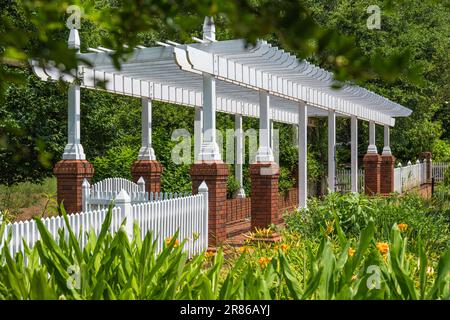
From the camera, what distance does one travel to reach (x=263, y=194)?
13.2 m

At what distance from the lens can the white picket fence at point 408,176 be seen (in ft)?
85.5

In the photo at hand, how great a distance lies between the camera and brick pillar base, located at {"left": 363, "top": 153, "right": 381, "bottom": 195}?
2319 cm

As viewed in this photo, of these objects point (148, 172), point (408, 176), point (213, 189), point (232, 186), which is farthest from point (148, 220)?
point (408, 176)

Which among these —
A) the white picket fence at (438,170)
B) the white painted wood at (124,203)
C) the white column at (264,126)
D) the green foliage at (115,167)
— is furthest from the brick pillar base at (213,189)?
the white picket fence at (438,170)

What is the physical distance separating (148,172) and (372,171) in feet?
32.3

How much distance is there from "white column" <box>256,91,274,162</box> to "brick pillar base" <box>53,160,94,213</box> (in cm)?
321

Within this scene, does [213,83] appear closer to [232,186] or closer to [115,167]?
[232,186]

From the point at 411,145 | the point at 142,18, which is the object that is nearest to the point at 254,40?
the point at 142,18

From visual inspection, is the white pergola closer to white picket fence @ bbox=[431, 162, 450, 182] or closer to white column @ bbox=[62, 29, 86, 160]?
white column @ bbox=[62, 29, 86, 160]

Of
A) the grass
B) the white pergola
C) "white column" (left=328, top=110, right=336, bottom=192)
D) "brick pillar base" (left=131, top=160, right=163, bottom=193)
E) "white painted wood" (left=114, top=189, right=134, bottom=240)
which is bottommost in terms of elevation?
the grass

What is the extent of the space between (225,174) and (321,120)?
55.6ft

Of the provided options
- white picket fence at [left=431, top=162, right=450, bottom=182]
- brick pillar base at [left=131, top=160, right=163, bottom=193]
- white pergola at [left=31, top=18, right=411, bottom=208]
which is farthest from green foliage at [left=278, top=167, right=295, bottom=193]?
white picket fence at [left=431, top=162, right=450, bottom=182]

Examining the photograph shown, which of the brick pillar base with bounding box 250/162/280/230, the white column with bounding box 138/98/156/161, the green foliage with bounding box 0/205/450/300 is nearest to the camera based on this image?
the green foliage with bounding box 0/205/450/300

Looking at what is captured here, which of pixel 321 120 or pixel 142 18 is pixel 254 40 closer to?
pixel 142 18
